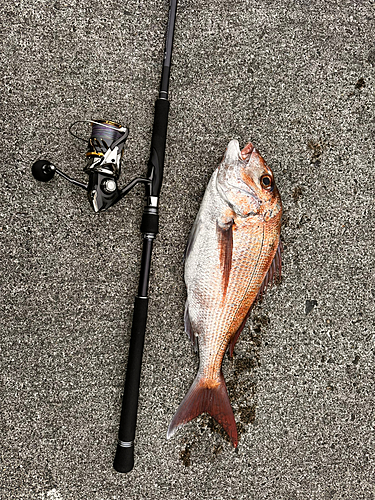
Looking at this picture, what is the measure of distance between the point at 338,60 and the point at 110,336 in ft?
6.17

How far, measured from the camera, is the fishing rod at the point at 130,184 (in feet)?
5.74

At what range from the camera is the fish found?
1754 mm

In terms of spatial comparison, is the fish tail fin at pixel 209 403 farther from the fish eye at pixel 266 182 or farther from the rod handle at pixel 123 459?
the fish eye at pixel 266 182

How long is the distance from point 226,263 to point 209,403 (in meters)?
0.69

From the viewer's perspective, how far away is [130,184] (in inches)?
69.4

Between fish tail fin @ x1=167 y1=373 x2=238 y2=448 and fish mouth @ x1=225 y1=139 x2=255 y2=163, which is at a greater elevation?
fish mouth @ x1=225 y1=139 x2=255 y2=163

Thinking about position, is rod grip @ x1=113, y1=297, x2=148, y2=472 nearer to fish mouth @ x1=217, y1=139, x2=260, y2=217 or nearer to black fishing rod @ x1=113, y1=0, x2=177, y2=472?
black fishing rod @ x1=113, y1=0, x2=177, y2=472

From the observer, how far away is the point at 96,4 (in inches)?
77.0

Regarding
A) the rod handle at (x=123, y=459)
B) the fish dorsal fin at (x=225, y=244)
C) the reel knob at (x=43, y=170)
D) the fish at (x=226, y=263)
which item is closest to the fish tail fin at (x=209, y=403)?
the fish at (x=226, y=263)

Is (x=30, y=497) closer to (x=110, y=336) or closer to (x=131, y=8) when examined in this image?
(x=110, y=336)

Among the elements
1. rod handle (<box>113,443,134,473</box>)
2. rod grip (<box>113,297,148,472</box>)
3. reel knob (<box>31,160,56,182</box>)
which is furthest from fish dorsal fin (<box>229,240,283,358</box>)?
reel knob (<box>31,160,56,182</box>)

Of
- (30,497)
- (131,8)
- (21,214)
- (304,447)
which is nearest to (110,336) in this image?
(21,214)

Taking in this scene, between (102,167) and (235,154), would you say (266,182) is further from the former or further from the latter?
(102,167)

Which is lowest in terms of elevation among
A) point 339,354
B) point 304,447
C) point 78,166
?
point 304,447
